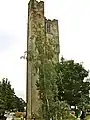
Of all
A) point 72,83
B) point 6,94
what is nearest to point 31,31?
point 6,94

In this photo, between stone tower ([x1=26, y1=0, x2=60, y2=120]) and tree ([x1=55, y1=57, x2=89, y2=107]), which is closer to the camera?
tree ([x1=55, y1=57, x2=89, y2=107])

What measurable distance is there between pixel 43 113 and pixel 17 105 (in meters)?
38.4

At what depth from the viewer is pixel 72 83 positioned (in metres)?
37.8

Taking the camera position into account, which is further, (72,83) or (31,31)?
(31,31)

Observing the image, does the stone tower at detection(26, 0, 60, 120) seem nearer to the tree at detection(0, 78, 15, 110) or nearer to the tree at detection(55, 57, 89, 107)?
the tree at detection(0, 78, 15, 110)

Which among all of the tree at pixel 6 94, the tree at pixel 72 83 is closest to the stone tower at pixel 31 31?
the tree at pixel 6 94

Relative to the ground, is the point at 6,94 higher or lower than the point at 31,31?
lower

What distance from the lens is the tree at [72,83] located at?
3712cm

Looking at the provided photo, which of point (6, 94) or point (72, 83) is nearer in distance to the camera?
point (72, 83)

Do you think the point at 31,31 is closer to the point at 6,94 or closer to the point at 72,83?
the point at 6,94

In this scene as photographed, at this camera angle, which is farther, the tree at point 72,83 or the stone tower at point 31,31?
the stone tower at point 31,31

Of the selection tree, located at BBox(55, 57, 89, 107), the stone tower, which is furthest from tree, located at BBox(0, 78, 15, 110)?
tree, located at BBox(55, 57, 89, 107)

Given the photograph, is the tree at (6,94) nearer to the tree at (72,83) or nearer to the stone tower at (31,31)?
the stone tower at (31,31)

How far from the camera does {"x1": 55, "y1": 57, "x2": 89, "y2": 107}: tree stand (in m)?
37.1
